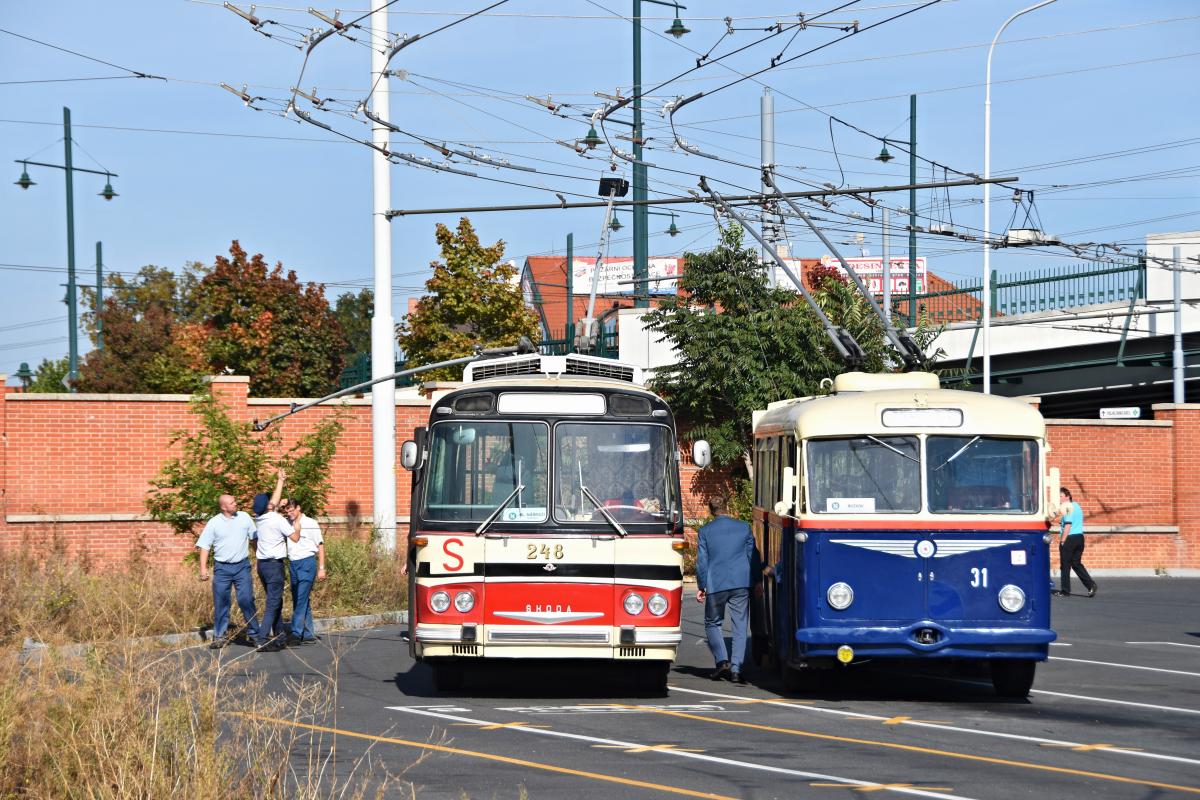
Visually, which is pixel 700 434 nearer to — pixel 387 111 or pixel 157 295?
pixel 387 111

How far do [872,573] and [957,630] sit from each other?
32.7 inches

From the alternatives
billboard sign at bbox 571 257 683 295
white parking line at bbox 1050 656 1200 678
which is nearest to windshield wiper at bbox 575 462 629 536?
white parking line at bbox 1050 656 1200 678

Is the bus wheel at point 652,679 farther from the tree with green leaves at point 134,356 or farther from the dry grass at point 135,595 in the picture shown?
the tree with green leaves at point 134,356

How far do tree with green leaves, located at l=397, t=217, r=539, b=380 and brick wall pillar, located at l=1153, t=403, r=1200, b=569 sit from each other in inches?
580

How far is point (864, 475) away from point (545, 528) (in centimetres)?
278

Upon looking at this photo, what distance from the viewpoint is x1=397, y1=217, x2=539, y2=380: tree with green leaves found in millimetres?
33562

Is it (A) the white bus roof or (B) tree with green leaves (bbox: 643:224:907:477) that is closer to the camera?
(A) the white bus roof

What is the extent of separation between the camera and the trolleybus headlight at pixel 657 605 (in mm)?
12305

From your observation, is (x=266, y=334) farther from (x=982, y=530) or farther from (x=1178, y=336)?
(x=982, y=530)

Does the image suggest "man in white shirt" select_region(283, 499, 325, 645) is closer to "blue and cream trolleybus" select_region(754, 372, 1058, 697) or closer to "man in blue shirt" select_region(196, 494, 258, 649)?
"man in blue shirt" select_region(196, 494, 258, 649)

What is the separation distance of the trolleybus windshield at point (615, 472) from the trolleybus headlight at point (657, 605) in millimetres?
655

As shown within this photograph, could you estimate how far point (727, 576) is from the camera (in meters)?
13.8

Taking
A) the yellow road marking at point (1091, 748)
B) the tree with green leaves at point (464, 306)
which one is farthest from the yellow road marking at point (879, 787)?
the tree with green leaves at point (464, 306)

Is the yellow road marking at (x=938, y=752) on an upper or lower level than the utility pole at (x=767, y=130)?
lower
